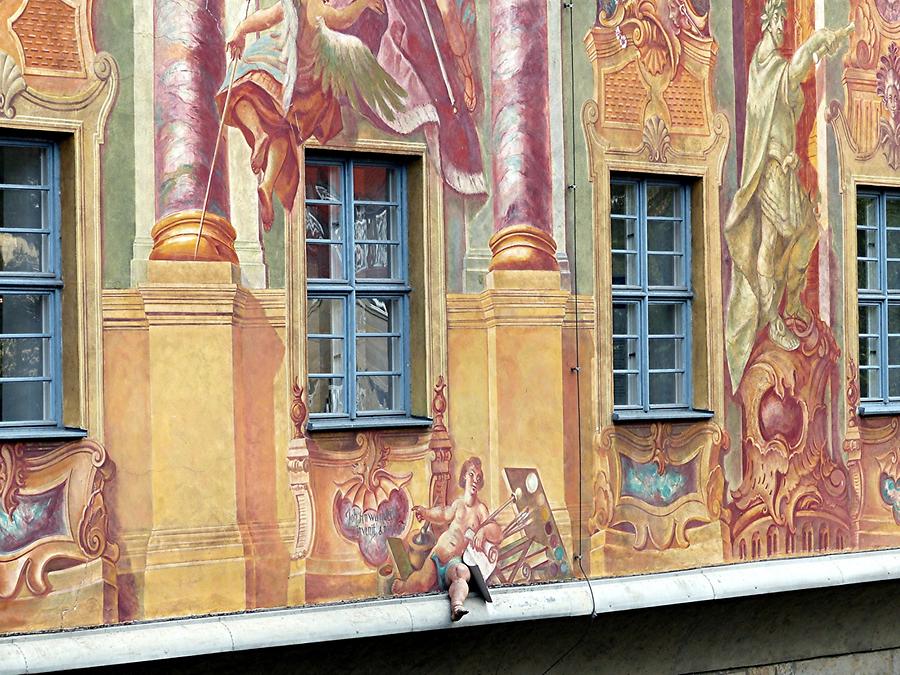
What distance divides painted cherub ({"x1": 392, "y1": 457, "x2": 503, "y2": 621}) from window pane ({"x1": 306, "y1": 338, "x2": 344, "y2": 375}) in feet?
3.93

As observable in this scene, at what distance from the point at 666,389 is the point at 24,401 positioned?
532cm

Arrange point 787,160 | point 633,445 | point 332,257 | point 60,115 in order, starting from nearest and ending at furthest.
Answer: point 60,115 → point 332,257 → point 633,445 → point 787,160

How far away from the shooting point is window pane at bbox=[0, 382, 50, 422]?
9.92 m

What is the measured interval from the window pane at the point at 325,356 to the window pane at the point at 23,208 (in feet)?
6.74

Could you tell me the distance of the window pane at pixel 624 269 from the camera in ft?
40.9

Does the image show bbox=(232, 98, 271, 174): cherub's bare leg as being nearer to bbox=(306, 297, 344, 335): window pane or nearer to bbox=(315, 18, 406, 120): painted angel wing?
bbox=(315, 18, 406, 120): painted angel wing

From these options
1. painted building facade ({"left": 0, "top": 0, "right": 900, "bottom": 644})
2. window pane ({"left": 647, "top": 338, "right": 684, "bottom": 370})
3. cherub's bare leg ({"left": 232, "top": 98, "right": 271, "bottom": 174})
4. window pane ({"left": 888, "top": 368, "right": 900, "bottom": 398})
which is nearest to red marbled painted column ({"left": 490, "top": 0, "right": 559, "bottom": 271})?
painted building facade ({"left": 0, "top": 0, "right": 900, "bottom": 644})

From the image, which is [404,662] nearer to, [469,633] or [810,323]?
[469,633]

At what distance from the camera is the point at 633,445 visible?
1237cm

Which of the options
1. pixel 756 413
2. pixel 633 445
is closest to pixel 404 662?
pixel 633 445

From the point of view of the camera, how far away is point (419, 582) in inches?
445

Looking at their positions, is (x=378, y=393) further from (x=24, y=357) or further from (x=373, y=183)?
(x=24, y=357)

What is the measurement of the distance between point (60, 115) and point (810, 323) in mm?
6694

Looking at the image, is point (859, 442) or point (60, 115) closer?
point (60, 115)
